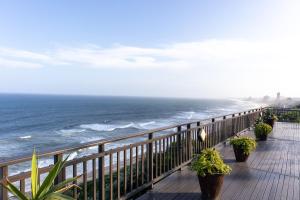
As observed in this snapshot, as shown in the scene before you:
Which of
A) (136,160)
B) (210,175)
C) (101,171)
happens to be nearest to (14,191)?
(101,171)

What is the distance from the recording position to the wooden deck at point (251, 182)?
401 centimetres

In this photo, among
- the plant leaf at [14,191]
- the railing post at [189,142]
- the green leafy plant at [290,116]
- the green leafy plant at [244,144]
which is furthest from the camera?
the green leafy plant at [290,116]

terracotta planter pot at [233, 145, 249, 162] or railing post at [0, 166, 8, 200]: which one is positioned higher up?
railing post at [0, 166, 8, 200]

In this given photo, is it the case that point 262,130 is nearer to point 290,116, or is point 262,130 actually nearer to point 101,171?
point 101,171

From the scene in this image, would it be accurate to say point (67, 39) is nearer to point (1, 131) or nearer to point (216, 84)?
point (1, 131)

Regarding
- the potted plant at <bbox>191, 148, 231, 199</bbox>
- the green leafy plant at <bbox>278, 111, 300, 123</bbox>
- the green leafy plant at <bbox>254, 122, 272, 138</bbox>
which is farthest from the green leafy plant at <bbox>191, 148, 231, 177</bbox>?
the green leafy plant at <bbox>278, 111, 300, 123</bbox>

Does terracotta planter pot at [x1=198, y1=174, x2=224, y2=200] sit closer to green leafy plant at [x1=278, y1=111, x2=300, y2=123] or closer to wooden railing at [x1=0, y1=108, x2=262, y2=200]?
wooden railing at [x1=0, y1=108, x2=262, y2=200]

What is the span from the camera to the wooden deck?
401cm

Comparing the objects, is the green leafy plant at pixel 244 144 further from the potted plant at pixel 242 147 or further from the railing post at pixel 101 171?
the railing post at pixel 101 171

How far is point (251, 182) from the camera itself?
15.2ft

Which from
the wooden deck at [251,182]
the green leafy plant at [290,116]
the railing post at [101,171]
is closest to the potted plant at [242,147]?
the wooden deck at [251,182]

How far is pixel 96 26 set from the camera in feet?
84.1

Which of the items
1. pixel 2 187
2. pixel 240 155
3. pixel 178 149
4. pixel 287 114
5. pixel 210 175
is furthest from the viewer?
pixel 287 114

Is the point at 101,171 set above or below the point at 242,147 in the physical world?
above
